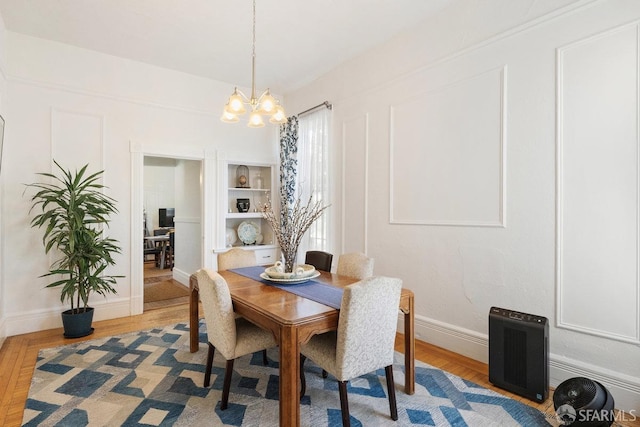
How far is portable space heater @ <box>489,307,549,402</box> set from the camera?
86.8 inches

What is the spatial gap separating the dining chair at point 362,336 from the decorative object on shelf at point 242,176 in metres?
3.55

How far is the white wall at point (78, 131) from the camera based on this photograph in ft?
11.3

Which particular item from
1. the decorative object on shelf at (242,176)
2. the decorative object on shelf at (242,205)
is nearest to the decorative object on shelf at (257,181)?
the decorative object on shelf at (242,176)

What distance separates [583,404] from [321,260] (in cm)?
220

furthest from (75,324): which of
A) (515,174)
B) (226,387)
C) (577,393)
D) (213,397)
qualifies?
(515,174)

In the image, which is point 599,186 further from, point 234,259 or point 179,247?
point 179,247

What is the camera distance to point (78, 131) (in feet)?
12.3

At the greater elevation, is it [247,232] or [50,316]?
[247,232]

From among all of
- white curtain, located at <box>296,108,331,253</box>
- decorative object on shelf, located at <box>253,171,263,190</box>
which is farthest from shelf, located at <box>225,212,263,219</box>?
white curtain, located at <box>296,108,331,253</box>

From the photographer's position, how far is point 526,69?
253cm

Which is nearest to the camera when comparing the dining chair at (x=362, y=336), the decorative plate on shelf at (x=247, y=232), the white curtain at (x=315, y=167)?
the dining chair at (x=362, y=336)

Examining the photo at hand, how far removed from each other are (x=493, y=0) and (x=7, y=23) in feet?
15.1

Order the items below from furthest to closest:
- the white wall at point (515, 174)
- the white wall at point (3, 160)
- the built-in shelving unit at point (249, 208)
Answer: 1. the built-in shelving unit at point (249, 208)
2. the white wall at point (3, 160)
3. the white wall at point (515, 174)

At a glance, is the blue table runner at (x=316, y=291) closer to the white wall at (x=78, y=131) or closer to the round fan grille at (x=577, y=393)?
the round fan grille at (x=577, y=393)
